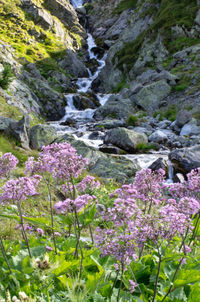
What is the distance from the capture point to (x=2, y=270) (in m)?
3.02

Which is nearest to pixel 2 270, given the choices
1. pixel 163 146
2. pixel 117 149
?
pixel 117 149

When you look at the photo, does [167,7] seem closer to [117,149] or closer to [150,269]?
[117,149]

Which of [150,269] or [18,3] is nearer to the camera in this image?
[150,269]

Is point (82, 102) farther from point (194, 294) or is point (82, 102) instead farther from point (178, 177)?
point (194, 294)

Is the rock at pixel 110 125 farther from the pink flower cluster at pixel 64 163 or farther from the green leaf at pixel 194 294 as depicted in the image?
the green leaf at pixel 194 294

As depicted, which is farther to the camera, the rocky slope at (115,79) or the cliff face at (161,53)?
the cliff face at (161,53)

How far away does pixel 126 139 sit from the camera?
2366 cm

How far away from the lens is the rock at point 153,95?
122 feet

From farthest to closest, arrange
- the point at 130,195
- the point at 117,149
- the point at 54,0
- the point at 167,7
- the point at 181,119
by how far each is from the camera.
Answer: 1. the point at 54,0
2. the point at 167,7
3. the point at 181,119
4. the point at 117,149
5. the point at 130,195

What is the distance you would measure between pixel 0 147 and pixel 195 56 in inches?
1551

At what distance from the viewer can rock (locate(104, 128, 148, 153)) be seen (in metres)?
23.3

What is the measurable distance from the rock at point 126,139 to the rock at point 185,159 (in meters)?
6.49

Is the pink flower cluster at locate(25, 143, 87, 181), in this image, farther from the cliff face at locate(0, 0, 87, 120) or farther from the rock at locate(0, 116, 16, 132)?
the cliff face at locate(0, 0, 87, 120)

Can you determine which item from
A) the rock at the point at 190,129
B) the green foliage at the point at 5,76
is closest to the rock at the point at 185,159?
the rock at the point at 190,129
